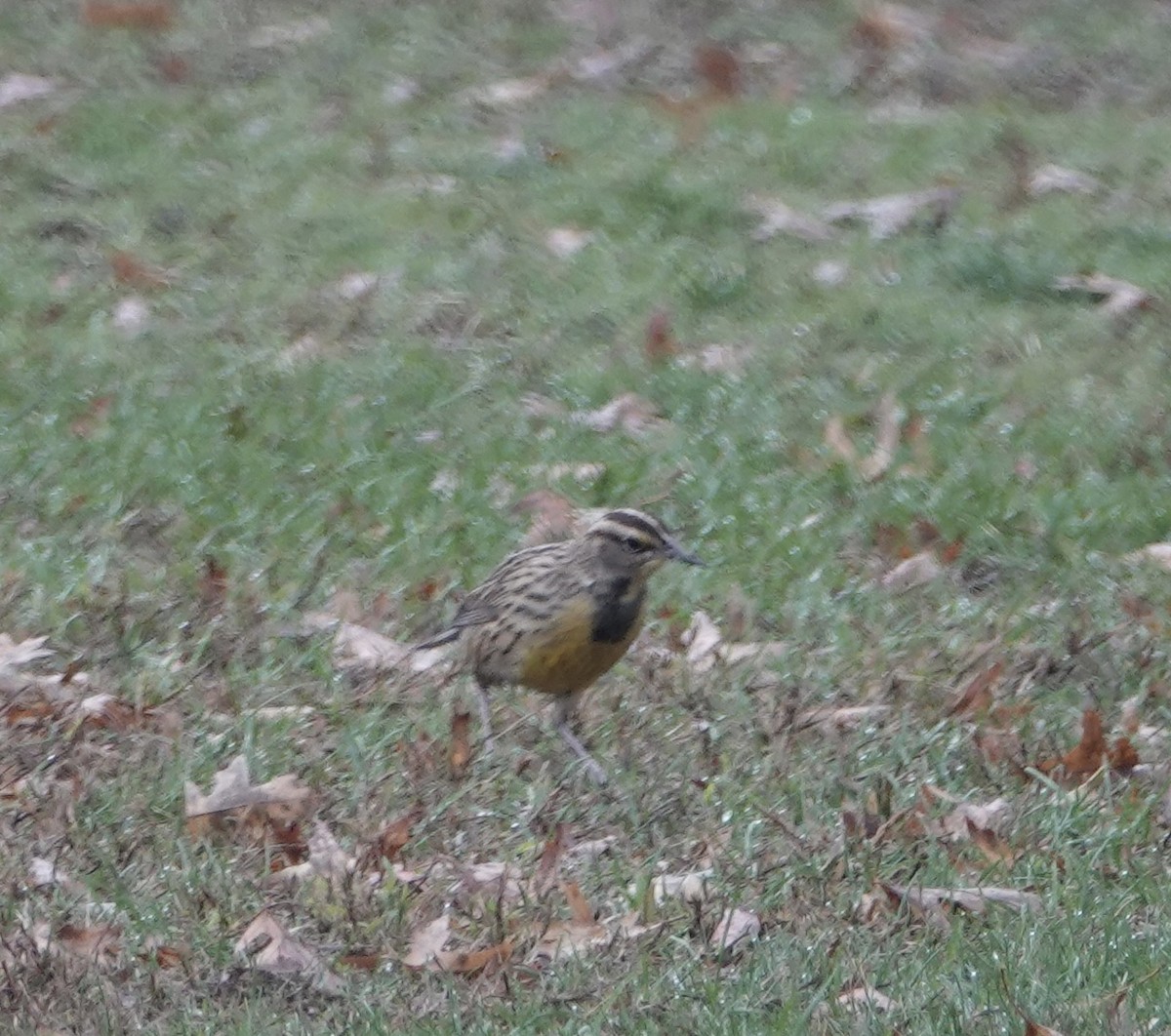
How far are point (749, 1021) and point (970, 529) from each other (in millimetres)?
4144

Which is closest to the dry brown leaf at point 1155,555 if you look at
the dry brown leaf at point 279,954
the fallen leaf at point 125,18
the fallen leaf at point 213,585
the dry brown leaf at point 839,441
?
the dry brown leaf at point 839,441

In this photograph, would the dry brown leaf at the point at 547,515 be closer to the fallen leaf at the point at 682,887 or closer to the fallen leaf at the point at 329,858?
the fallen leaf at the point at 329,858

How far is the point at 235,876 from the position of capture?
20.9 ft

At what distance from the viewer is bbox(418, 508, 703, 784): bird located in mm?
7547

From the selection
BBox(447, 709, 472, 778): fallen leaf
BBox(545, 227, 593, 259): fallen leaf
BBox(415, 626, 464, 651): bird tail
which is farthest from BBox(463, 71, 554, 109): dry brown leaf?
BBox(447, 709, 472, 778): fallen leaf

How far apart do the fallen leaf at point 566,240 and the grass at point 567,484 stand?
70 mm

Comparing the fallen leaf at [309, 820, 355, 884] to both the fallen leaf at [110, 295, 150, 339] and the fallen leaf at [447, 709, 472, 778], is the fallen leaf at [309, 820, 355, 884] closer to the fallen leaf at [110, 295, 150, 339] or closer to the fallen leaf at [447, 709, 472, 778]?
the fallen leaf at [447, 709, 472, 778]

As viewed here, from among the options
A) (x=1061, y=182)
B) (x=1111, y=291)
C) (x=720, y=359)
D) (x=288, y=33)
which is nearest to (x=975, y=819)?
(x=720, y=359)

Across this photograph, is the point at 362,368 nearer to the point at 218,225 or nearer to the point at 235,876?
the point at 218,225

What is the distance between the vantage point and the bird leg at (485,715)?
24.5ft

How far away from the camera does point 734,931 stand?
5.91m

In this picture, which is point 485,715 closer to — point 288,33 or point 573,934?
point 573,934

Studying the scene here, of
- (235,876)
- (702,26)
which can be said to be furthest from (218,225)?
(235,876)

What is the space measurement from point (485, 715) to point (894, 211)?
5.52 m
